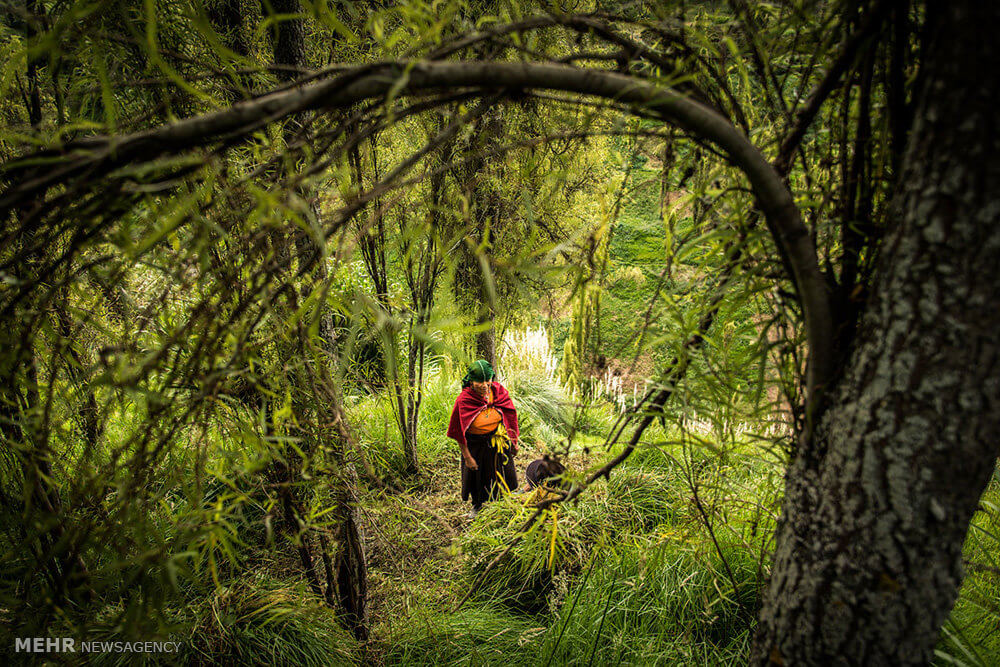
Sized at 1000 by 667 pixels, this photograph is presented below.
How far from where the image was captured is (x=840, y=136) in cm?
69

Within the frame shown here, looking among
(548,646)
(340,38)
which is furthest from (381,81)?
(340,38)

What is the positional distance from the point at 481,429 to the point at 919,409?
314 centimetres

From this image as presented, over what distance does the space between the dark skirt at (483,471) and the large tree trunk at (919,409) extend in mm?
2950

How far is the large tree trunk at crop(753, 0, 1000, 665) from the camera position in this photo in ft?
1.53

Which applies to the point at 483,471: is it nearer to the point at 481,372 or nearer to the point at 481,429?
the point at 481,429

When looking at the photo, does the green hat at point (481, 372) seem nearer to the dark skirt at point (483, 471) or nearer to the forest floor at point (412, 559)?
the dark skirt at point (483, 471)

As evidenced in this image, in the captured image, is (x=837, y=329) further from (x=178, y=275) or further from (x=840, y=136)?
(x=178, y=275)

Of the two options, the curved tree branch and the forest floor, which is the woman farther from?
the curved tree branch

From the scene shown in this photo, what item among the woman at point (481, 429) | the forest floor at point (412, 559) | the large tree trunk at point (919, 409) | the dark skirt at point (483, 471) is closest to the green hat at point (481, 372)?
the woman at point (481, 429)

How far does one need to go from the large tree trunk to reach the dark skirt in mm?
2950

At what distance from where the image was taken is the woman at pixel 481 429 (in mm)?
3445

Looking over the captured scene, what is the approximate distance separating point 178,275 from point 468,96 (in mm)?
498

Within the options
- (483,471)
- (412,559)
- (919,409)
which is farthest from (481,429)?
(919,409)

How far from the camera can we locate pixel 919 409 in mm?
530
